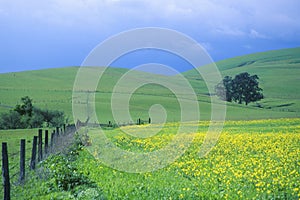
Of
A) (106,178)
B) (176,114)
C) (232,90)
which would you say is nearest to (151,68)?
(106,178)

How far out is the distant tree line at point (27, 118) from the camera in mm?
50844

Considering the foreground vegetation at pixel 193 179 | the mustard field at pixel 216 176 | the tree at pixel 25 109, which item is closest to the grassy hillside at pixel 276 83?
the tree at pixel 25 109

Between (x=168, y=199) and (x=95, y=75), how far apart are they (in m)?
102

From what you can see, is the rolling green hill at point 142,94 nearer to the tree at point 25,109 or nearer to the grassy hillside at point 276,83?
the grassy hillside at point 276,83

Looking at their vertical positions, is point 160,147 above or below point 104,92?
below

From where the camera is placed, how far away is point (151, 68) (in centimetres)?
1700

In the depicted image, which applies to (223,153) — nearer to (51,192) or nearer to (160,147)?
(160,147)

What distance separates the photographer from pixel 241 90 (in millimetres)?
100312

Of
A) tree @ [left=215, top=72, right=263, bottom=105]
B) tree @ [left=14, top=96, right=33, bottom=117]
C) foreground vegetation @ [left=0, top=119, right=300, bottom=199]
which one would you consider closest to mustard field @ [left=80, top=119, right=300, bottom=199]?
foreground vegetation @ [left=0, top=119, right=300, bottom=199]

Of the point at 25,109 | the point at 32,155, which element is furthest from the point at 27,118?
the point at 32,155

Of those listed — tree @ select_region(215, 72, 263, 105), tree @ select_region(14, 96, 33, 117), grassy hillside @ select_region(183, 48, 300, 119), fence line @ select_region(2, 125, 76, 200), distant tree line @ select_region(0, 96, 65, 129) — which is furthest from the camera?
tree @ select_region(215, 72, 263, 105)

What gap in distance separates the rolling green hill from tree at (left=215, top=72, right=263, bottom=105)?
7.98ft

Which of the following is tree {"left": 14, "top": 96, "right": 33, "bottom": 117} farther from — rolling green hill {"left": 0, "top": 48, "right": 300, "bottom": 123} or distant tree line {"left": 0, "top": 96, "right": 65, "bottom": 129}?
rolling green hill {"left": 0, "top": 48, "right": 300, "bottom": 123}

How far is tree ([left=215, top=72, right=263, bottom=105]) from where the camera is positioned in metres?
98.4
